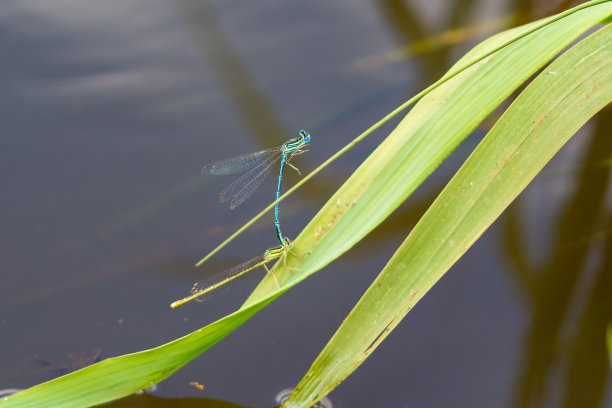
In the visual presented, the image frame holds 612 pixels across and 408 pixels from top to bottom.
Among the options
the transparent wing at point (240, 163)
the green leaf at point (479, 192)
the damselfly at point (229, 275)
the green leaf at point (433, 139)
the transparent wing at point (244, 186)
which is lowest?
the green leaf at point (479, 192)

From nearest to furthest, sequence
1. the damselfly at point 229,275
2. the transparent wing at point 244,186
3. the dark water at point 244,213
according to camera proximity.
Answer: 1. the damselfly at point 229,275
2. the dark water at point 244,213
3. the transparent wing at point 244,186

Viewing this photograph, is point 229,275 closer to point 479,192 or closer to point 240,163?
point 240,163

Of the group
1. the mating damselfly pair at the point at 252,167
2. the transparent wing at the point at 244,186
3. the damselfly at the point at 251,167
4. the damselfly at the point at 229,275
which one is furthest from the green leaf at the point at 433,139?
the transparent wing at the point at 244,186

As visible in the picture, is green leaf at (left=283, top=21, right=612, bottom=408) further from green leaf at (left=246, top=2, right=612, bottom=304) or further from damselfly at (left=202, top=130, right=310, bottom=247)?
damselfly at (left=202, top=130, right=310, bottom=247)

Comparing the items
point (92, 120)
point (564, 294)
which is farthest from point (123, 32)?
point (564, 294)

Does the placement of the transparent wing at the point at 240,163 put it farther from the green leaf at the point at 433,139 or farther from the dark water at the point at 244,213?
the green leaf at the point at 433,139

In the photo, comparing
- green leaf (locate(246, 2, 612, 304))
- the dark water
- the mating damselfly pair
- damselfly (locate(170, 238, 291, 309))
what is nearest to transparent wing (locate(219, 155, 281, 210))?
the mating damselfly pair
